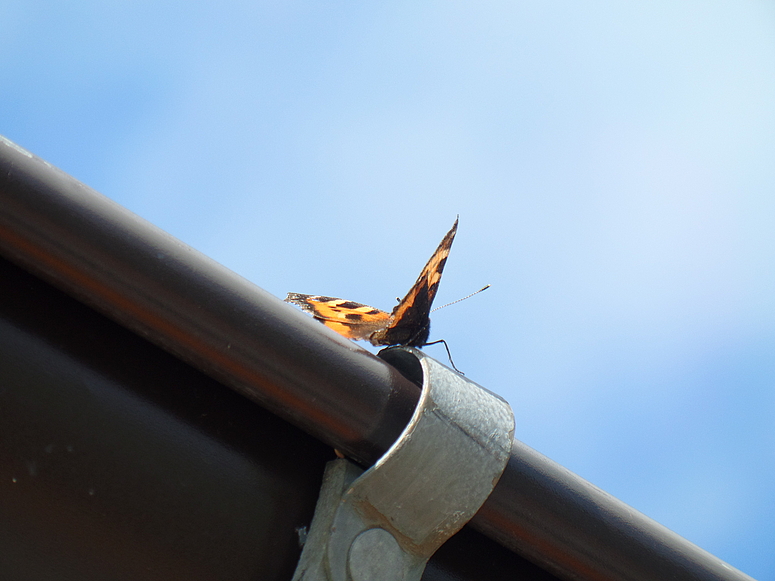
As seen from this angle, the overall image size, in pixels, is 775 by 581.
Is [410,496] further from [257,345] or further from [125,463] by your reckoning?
[125,463]

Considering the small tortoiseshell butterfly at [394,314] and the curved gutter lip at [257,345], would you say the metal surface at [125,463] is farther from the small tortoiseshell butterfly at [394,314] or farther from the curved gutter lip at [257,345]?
the small tortoiseshell butterfly at [394,314]

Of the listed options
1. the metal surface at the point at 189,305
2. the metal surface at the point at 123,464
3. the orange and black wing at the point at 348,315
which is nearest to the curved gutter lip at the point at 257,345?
the metal surface at the point at 189,305

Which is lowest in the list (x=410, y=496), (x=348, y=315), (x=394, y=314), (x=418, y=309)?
(x=348, y=315)

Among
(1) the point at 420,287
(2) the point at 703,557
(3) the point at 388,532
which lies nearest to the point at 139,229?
(3) the point at 388,532

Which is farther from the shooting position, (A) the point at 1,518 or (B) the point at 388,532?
(B) the point at 388,532

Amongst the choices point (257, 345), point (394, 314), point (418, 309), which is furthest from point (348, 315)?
point (257, 345)

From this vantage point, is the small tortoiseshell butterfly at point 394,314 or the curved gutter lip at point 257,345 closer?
the curved gutter lip at point 257,345

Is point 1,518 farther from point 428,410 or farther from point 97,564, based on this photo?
point 428,410
